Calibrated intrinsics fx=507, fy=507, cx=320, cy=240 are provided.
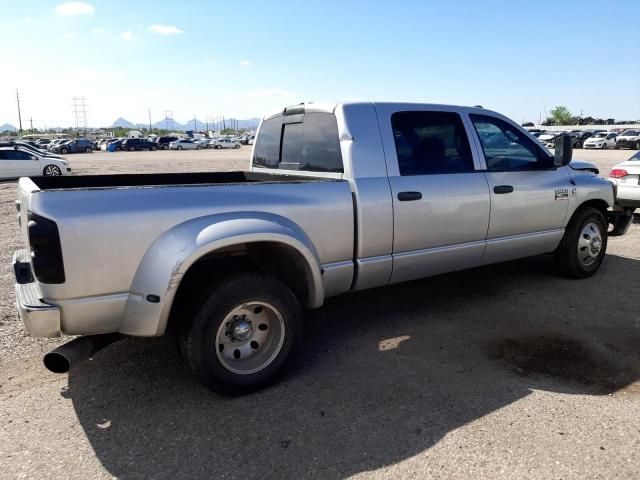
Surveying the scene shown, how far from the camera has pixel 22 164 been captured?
21.6 metres

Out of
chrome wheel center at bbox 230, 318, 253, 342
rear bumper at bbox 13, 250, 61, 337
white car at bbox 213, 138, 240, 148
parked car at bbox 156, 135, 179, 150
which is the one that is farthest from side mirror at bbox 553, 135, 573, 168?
white car at bbox 213, 138, 240, 148

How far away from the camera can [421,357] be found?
387 centimetres

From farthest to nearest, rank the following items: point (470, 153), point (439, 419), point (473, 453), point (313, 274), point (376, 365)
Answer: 1. point (470, 153)
2. point (376, 365)
3. point (313, 274)
4. point (439, 419)
5. point (473, 453)

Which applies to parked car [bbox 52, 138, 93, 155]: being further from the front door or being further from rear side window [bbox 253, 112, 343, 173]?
the front door

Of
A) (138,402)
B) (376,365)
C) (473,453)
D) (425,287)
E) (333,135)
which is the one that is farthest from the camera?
(425,287)

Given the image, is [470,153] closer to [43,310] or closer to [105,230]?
[105,230]

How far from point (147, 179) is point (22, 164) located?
2048cm

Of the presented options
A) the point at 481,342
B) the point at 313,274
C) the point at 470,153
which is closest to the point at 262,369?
the point at 313,274

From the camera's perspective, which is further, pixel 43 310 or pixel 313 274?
pixel 313 274

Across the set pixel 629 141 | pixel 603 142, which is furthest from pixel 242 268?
pixel 603 142

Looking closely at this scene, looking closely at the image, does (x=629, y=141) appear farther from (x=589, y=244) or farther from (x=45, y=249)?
(x=45, y=249)

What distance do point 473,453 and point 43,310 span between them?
2.43 m

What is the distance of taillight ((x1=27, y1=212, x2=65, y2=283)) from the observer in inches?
104

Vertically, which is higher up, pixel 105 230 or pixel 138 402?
pixel 105 230
